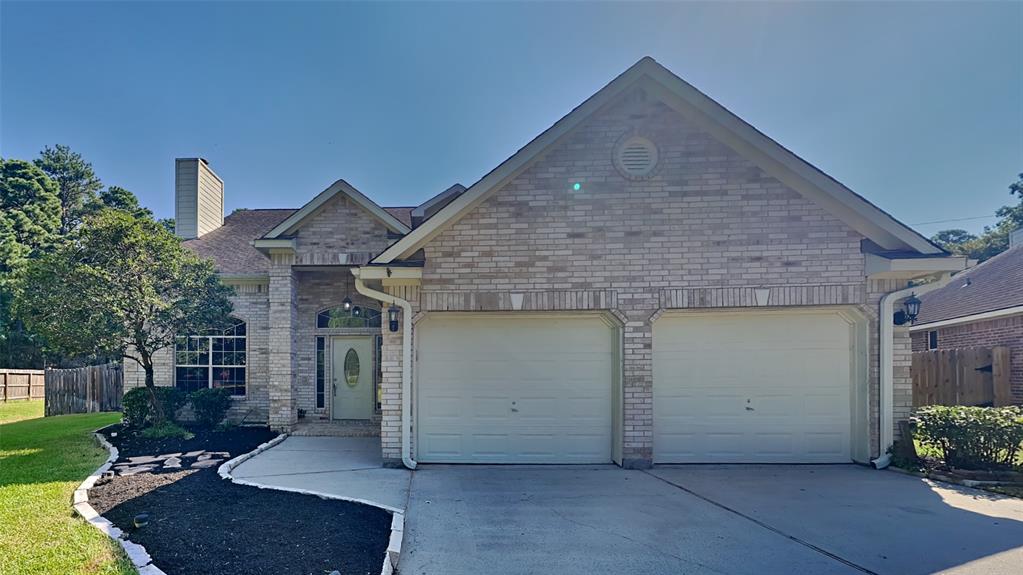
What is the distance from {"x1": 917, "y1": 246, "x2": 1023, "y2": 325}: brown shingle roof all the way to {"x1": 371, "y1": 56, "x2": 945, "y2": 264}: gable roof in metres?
8.57

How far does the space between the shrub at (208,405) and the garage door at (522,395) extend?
6.45 metres

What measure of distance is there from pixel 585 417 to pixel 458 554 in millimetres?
3807

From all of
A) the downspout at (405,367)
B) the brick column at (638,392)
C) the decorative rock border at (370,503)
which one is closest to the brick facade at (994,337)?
the brick column at (638,392)

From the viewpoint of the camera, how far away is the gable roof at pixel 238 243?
13.0m

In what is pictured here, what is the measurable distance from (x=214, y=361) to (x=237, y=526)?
8756mm

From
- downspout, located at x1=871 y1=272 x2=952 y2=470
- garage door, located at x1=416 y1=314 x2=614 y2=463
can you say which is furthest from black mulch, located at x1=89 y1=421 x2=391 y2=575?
downspout, located at x1=871 y1=272 x2=952 y2=470

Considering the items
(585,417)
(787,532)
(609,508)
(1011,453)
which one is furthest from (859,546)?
(1011,453)

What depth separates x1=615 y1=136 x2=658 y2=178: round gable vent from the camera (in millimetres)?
8023

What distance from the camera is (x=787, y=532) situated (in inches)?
205

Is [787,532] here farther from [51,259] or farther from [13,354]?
[13,354]

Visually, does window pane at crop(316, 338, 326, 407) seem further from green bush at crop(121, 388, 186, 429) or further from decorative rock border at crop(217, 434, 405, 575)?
green bush at crop(121, 388, 186, 429)

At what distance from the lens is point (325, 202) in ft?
37.5

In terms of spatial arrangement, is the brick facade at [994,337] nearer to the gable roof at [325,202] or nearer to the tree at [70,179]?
the gable roof at [325,202]

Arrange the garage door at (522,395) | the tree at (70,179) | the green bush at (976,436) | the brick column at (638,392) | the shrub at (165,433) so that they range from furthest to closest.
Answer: the tree at (70,179) < the shrub at (165,433) < the garage door at (522,395) < the brick column at (638,392) < the green bush at (976,436)
